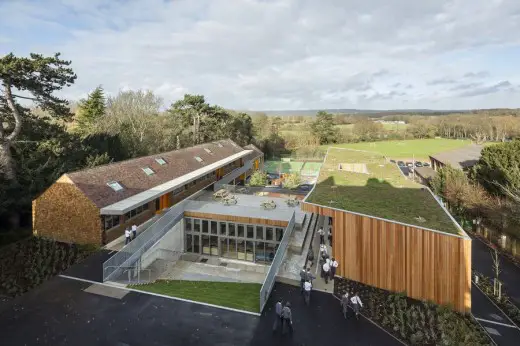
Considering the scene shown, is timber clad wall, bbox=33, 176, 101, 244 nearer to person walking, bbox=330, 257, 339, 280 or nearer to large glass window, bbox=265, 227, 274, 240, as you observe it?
large glass window, bbox=265, 227, 274, 240

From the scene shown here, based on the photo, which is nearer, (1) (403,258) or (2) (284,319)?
(2) (284,319)

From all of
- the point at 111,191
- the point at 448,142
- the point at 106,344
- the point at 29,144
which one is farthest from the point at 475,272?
the point at 448,142

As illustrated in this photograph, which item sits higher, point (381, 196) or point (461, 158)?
point (461, 158)

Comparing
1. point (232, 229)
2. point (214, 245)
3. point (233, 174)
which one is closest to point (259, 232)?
point (232, 229)

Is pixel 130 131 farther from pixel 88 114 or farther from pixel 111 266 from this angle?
pixel 111 266

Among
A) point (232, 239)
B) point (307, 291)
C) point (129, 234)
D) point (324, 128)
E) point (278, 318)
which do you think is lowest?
point (278, 318)

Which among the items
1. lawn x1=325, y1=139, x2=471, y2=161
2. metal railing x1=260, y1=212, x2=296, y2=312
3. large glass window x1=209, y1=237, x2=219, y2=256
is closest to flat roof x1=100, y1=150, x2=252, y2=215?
large glass window x1=209, y1=237, x2=219, y2=256

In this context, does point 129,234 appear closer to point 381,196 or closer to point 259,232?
point 259,232
